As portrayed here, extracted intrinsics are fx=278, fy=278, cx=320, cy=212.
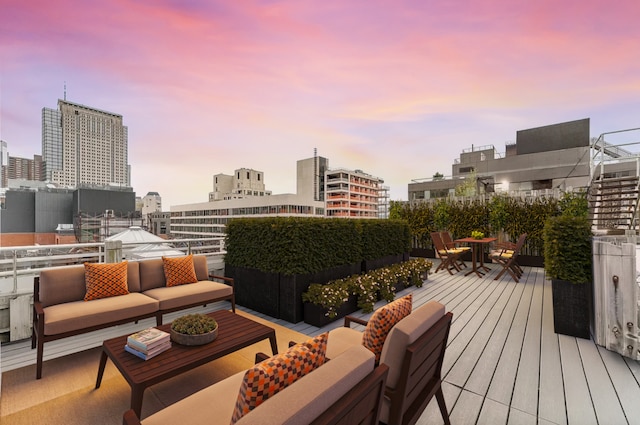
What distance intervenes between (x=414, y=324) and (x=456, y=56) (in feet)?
18.9

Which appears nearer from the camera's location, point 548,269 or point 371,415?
point 371,415

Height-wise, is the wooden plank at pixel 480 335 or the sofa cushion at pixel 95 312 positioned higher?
the sofa cushion at pixel 95 312

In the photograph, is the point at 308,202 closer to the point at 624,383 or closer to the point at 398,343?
the point at 624,383

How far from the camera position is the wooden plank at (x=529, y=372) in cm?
220

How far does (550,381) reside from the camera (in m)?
2.50

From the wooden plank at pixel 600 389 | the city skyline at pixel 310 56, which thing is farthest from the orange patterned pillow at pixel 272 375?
the city skyline at pixel 310 56

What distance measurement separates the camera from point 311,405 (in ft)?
2.90

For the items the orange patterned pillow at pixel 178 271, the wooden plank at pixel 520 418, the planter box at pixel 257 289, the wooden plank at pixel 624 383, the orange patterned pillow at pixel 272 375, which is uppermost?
the orange patterned pillow at pixel 272 375

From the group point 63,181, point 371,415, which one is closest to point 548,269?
point 371,415

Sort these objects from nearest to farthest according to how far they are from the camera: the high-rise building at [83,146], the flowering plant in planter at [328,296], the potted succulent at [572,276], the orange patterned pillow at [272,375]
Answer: the orange patterned pillow at [272,375], the potted succulent at [572,276], the flowering plant in planter at [328,296], the high-rise building at [83,146]

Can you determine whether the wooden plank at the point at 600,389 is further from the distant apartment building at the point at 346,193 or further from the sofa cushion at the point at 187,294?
the distant apartment building at the point at 346,193

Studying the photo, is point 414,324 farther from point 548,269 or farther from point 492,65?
point 492,65

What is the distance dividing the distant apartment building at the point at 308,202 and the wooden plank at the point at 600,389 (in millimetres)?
61765

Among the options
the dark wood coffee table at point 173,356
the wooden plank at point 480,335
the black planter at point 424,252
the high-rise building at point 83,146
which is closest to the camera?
the dark wood coffee table at point 173,356
